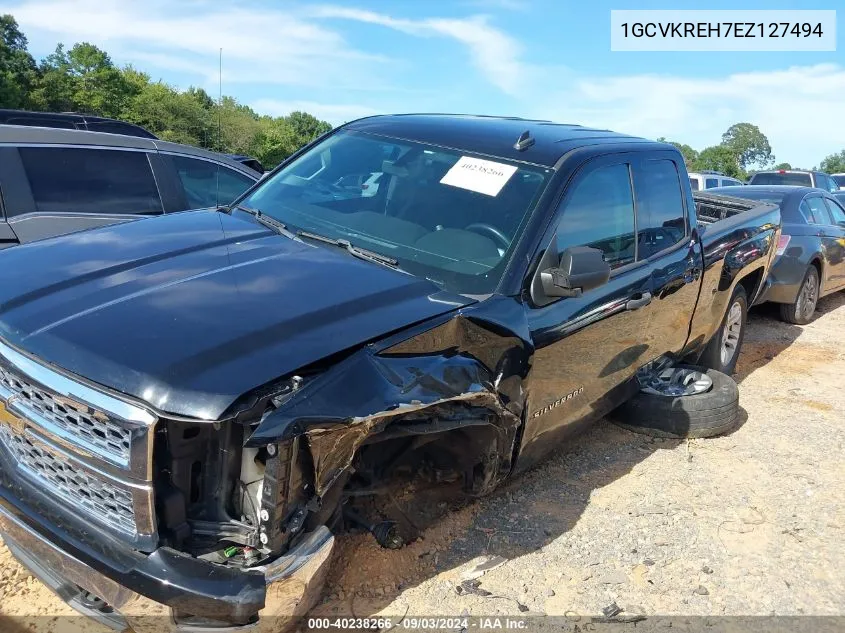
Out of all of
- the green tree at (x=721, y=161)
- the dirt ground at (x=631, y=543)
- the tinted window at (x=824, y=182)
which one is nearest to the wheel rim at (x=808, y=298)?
the dirt ground at (x=631, y=543)

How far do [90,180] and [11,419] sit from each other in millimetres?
3524

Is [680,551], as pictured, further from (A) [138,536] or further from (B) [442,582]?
(A) [138,536]

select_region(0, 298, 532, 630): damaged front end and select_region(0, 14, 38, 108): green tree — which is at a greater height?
select_region(0, 14, 38, 108): green tree

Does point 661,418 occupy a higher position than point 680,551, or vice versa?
point 661,418

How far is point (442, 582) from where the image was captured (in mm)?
2955

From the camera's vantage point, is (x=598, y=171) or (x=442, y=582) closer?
(x=442, y=582)

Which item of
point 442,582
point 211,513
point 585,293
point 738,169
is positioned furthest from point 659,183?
point 738,169

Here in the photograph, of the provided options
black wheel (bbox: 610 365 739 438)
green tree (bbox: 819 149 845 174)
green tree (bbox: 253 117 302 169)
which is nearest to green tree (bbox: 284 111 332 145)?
green tree (bbox: 253 117 302 169)

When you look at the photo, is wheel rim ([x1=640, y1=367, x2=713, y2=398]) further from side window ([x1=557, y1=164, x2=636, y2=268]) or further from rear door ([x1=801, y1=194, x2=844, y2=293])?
rear door ([x1=801, y1=194, x2=844, y2=293])

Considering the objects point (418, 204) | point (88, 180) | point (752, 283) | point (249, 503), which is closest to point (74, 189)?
point (88, 180)

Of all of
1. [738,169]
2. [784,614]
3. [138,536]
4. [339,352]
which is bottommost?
[784,614]

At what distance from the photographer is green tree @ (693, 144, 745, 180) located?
47.2 metres

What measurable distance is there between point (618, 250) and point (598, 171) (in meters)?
0.44

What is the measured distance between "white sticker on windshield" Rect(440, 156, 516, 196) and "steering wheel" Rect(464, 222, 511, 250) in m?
0.20
